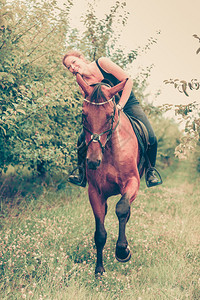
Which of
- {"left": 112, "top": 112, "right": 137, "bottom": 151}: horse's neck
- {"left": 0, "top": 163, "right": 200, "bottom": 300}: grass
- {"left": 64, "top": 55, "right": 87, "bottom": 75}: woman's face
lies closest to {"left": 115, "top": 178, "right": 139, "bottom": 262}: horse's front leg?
{"left": 0, "top": 163, "right": 200, "bottom": 300}: grass

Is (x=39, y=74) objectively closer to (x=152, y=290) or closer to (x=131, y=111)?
(x=131, y=111)

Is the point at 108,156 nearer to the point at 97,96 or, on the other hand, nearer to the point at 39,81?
the point at 97,96

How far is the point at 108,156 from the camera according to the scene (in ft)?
13.5

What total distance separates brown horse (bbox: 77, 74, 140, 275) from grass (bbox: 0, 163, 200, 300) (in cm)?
46

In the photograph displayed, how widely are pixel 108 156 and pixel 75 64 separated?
1452mm

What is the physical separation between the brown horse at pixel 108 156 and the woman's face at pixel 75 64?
2.24 ft

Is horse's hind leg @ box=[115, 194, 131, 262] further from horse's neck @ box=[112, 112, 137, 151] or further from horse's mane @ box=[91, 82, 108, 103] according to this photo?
horse's mane @ box=[91, 82, 108, 103]

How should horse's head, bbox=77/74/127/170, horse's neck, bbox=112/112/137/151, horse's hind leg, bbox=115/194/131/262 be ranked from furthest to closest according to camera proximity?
horse's neck, bbox=112/112/137/151, horse's hind leg, bbox=115/194/131/262, horse's head, bbox=77/74/127/170

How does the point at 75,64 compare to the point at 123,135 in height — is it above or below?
above

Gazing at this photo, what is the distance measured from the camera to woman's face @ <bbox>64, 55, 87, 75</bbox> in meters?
4.39

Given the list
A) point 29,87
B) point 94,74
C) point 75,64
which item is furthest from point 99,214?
point 29,87

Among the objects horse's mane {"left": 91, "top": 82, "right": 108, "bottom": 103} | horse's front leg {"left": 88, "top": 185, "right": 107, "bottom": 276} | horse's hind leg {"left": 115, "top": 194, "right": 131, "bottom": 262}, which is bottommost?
horse's front leg {"left": 88, "top": 185, "right": 107, "bottom": 276}

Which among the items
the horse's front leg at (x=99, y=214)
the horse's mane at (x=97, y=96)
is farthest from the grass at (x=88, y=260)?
the horse's mane at (x=97, y=96)

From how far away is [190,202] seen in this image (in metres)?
9.83
